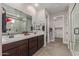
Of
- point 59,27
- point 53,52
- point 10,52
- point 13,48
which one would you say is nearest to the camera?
point 10,52

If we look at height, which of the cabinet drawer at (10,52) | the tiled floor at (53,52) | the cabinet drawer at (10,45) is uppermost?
the cabinet drawer at (10,45)

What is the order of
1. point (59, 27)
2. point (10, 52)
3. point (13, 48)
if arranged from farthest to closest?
1. point (59, 27)
2. point (13, 48)
3. point (10, 52)

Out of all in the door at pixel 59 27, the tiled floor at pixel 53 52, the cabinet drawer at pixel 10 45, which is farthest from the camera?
the door at pixel 59 27

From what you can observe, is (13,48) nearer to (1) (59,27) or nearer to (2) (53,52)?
(2) (53,52)

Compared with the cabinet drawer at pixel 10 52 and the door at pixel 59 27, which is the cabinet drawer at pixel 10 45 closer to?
the cabinet drawer at pixel 10 52

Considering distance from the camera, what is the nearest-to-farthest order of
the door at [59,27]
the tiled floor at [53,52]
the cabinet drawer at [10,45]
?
1. the cabinet drawer at [10,45]
2. the tiled floor at [53,52]
3. the door at [59,27]

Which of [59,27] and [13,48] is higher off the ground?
[59,27]

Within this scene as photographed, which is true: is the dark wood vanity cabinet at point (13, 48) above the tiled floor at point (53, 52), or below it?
above

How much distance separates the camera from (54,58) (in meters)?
0.93

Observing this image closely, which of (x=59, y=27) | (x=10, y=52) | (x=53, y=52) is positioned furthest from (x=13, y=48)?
(x=59, y=27)

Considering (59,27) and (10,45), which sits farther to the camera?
(59,27)

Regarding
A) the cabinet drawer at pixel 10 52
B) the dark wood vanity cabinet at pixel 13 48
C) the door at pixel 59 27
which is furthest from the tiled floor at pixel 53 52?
the door at pixel 59 27

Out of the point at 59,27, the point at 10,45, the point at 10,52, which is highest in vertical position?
the point at 59,27

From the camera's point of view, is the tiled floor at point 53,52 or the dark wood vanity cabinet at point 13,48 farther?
the tiled floor at point 53,52
